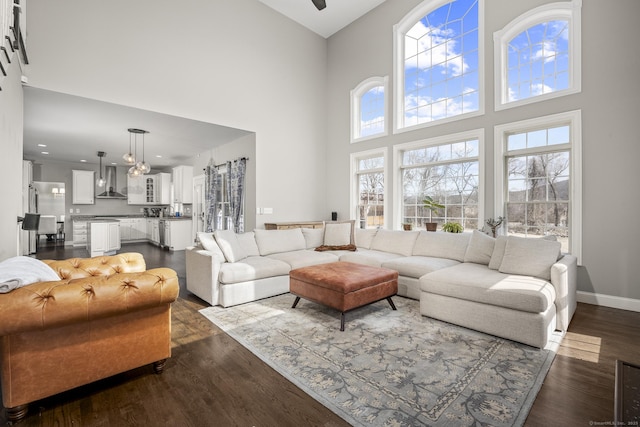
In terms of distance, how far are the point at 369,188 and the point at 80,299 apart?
5.42 metres

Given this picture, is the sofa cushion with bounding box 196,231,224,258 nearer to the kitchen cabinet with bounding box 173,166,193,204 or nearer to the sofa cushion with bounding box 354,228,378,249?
the sofa cushion with bounding box 354,228,378,249

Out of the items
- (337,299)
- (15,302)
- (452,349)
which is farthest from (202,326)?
(452,349)

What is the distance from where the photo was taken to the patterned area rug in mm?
1726

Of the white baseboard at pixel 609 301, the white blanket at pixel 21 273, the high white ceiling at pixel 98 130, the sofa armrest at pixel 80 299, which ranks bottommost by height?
the white baseboard at pixel 609 301

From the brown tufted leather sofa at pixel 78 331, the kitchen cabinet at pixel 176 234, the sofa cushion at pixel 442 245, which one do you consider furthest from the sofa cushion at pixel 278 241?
the kitchen cabinet at pixel 176 234

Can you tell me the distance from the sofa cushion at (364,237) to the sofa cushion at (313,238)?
0.66 metres

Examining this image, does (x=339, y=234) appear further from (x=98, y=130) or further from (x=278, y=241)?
(x=98, y=130)

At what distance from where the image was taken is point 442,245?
14.1 feet

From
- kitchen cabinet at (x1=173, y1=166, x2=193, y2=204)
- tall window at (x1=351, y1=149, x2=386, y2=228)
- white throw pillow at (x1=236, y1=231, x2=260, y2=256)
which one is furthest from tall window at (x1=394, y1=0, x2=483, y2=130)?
kitchen cabinet at (x1=173, y1=166, x2=193, y2=204)

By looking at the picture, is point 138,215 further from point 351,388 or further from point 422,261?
point 351,388

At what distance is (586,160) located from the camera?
12.2ft

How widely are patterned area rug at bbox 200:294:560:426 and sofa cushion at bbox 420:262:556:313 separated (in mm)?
339

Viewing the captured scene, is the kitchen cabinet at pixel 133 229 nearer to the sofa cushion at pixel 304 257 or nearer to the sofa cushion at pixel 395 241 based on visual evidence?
the sofa cushion at pixel 304 257

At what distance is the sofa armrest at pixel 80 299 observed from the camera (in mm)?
1480
